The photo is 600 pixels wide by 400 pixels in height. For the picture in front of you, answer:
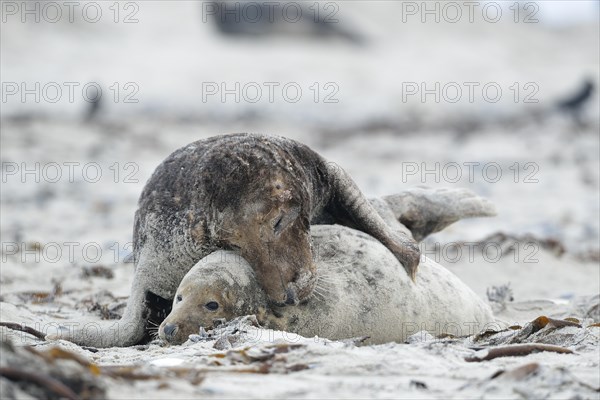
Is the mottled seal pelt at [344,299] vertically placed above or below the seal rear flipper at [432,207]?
below

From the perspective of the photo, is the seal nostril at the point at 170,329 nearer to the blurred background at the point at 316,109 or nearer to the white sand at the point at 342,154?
the white sand at the point at 342,154

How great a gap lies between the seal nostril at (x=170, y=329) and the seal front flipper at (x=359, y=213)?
147cm

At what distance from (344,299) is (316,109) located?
15.7 m

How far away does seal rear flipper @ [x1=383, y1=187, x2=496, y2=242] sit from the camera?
6.37 meters

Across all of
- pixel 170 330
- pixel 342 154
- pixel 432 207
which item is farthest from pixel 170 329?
pixel 342 154

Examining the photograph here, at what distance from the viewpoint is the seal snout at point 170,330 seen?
15.3 ft

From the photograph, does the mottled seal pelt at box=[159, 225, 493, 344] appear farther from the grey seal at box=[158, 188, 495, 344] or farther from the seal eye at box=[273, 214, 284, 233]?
the seal eye at box=[273, 214, 284, 233]

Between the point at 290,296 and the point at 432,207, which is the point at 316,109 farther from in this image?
the point at 290,296

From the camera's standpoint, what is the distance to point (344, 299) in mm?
5129

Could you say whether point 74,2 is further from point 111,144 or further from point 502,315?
point 502,315

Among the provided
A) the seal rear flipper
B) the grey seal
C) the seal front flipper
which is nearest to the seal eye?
the grey seal

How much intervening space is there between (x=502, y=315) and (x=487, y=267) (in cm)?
187

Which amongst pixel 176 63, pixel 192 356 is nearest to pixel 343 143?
pixel 176 63

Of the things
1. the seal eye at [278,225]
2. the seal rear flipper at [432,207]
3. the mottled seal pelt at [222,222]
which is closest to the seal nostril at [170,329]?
the mottled seal pelt at [222,222]
